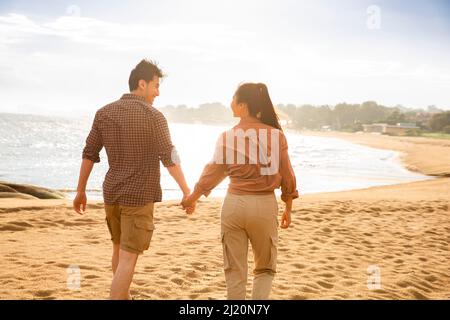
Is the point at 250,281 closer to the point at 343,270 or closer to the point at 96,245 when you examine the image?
the point at 343,270

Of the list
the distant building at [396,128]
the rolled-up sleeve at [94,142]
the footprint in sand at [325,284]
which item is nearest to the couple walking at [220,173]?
the rolled-up sleeve at [94,142]

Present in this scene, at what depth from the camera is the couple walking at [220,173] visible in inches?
122

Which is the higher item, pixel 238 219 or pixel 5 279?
pixel 238 219

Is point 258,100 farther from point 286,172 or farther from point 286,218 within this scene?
point 286,218

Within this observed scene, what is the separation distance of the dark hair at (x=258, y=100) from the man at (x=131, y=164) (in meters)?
0.65

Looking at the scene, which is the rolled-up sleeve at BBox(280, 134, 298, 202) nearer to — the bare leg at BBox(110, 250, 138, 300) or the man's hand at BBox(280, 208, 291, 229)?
the man's hand at BBox(280, 208, 291, 229)

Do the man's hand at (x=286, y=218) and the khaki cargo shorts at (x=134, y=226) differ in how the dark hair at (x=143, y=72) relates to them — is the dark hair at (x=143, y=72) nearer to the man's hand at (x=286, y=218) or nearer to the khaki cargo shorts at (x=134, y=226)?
the khaki cargo shorts at (x=134, y=226)

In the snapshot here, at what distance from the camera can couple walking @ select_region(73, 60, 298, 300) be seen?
309cm

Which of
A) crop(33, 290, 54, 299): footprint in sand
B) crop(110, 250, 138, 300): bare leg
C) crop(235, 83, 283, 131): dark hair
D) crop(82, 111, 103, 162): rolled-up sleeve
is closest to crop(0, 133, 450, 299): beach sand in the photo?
crop(33, 290, 54, 299): footprint in sand

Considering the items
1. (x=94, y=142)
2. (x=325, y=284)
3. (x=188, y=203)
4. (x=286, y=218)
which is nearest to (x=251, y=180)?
(x=286, y=218)

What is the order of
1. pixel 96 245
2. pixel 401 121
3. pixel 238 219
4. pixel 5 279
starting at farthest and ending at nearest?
pixel 401 121, pixel 96 245, pixel 5 279, pixel 238 219

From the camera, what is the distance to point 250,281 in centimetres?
512

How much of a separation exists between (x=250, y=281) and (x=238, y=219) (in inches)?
90.6
